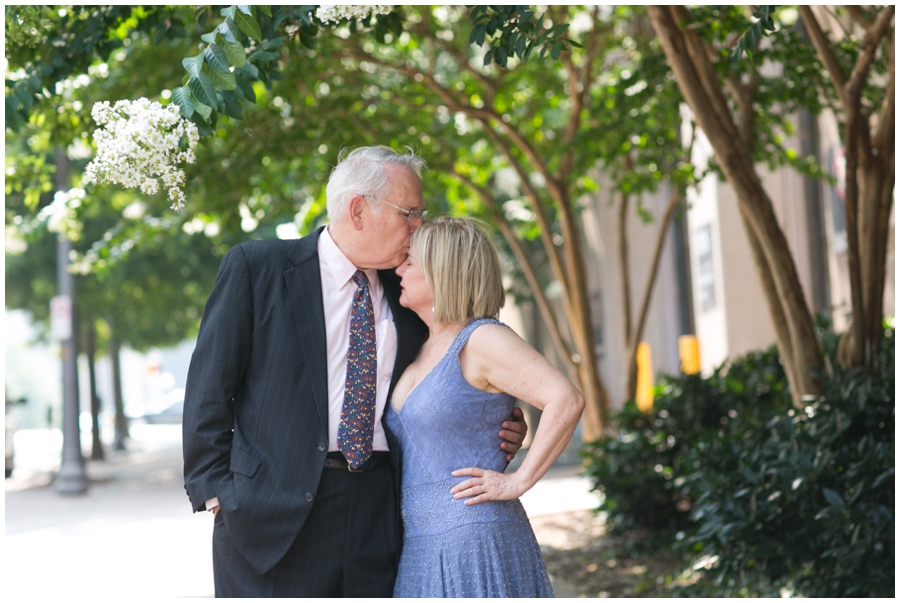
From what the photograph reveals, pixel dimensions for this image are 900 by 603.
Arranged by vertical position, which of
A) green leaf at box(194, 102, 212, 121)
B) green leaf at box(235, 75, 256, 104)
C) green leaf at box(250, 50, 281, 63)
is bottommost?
green leaf at box(194, 102, 212, 121)

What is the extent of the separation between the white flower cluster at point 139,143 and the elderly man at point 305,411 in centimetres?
45

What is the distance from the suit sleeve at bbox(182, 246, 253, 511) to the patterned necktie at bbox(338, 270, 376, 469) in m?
0.35

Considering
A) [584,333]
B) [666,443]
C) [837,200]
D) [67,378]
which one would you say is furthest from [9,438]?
[837,200]

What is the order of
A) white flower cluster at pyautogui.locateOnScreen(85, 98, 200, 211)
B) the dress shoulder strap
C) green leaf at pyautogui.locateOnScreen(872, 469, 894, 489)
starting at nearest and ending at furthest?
white flower cluster at pyautogui.locateOnScreen(85, 98, 200, 211), the dress shoulder strap, green leaf at pyautogui.locateOnScreen(872, 469, 894, 489)

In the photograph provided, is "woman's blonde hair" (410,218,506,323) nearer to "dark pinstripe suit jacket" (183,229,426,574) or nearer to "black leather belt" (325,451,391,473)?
"dark pinstripe suit jacket" (183,229,426,574)

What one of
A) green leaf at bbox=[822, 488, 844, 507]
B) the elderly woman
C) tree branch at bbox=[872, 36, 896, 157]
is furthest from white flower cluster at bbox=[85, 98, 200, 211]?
tree branch at bbox=[872, 36, 896, 157]

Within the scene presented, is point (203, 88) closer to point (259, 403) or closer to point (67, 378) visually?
point (259, 403)

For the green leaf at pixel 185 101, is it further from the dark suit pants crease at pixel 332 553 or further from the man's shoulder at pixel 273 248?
the dark suit pants crease at pixel 332 553

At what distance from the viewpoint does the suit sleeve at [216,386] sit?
314cm

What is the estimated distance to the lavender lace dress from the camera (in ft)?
10.3

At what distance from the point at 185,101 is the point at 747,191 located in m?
3.69

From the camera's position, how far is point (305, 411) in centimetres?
319

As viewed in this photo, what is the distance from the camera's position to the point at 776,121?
9336mm

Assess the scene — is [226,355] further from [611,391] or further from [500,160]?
[611,391]
